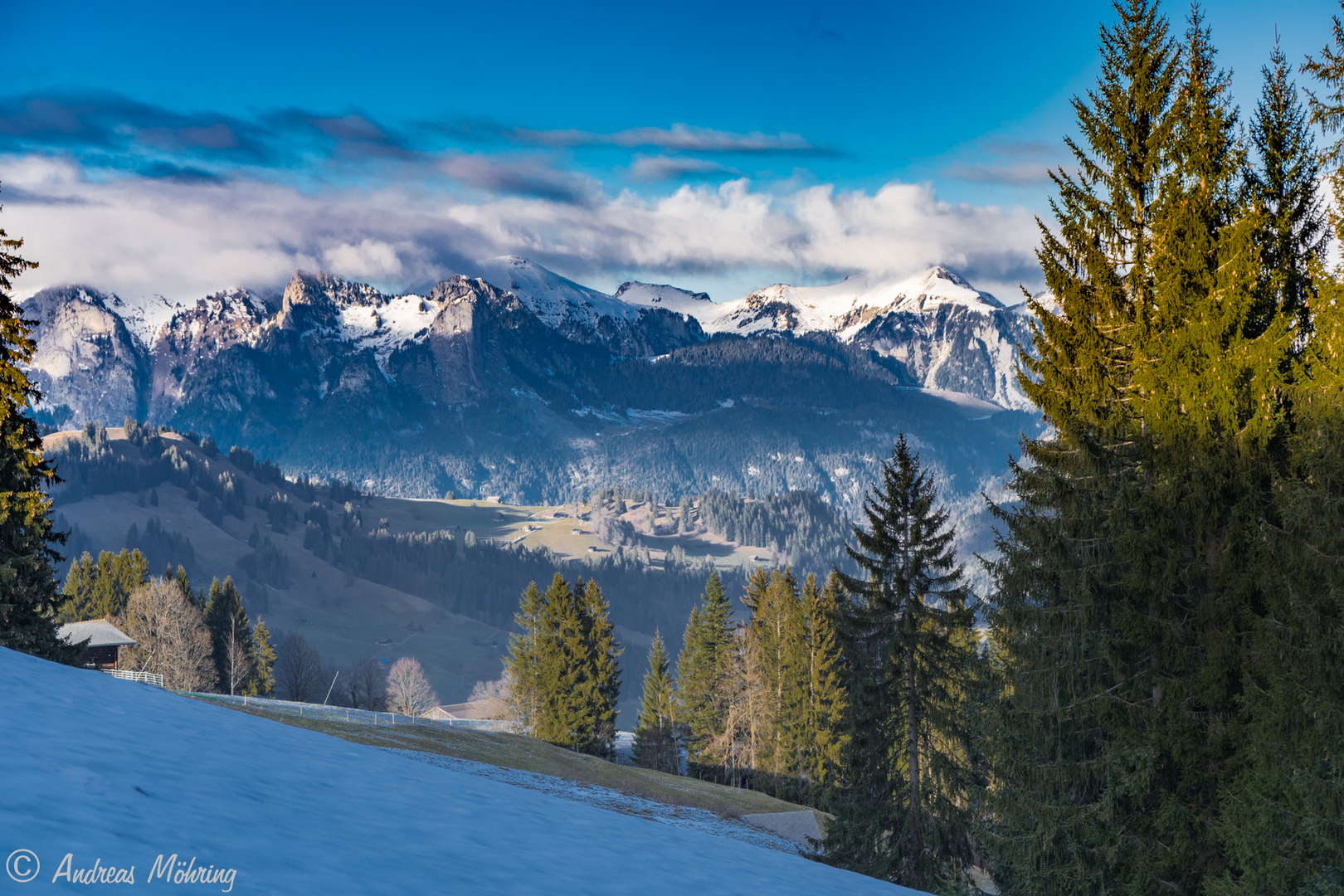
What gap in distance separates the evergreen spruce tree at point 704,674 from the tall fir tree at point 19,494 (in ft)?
141

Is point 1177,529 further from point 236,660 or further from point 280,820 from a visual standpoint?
point 236,660

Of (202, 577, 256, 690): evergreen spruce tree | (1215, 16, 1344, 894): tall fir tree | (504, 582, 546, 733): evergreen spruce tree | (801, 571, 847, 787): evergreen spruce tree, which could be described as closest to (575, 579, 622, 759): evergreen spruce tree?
(504, 582, 546, 733): evergreen spruce tree

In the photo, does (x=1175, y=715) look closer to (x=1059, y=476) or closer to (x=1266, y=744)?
(x=1266, y=744)

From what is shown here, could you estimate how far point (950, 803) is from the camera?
27562 millimetres

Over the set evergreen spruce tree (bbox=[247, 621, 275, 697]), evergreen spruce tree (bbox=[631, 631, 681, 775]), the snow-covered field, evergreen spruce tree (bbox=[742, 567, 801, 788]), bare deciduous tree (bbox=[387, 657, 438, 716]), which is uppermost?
the snow-covered field

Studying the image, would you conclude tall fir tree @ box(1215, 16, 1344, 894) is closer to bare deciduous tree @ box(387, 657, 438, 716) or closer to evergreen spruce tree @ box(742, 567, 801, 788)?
evergreen spruce tree @ box(742, 567, 801, 788)

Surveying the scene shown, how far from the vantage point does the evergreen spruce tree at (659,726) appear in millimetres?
70375

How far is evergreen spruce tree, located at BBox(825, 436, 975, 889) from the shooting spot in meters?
27.7

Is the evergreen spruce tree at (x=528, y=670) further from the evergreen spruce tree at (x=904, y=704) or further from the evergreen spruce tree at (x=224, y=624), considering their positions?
the evergreen spruce tree at (x=904, y=704)

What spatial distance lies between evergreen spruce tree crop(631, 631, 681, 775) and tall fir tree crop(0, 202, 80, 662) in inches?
1787

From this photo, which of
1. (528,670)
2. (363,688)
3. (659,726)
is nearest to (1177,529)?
Result: (528,670)

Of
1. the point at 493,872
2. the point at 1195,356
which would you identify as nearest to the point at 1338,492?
the point at 1195,356

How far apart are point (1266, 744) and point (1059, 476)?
680cm

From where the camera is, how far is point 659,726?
71.8m
